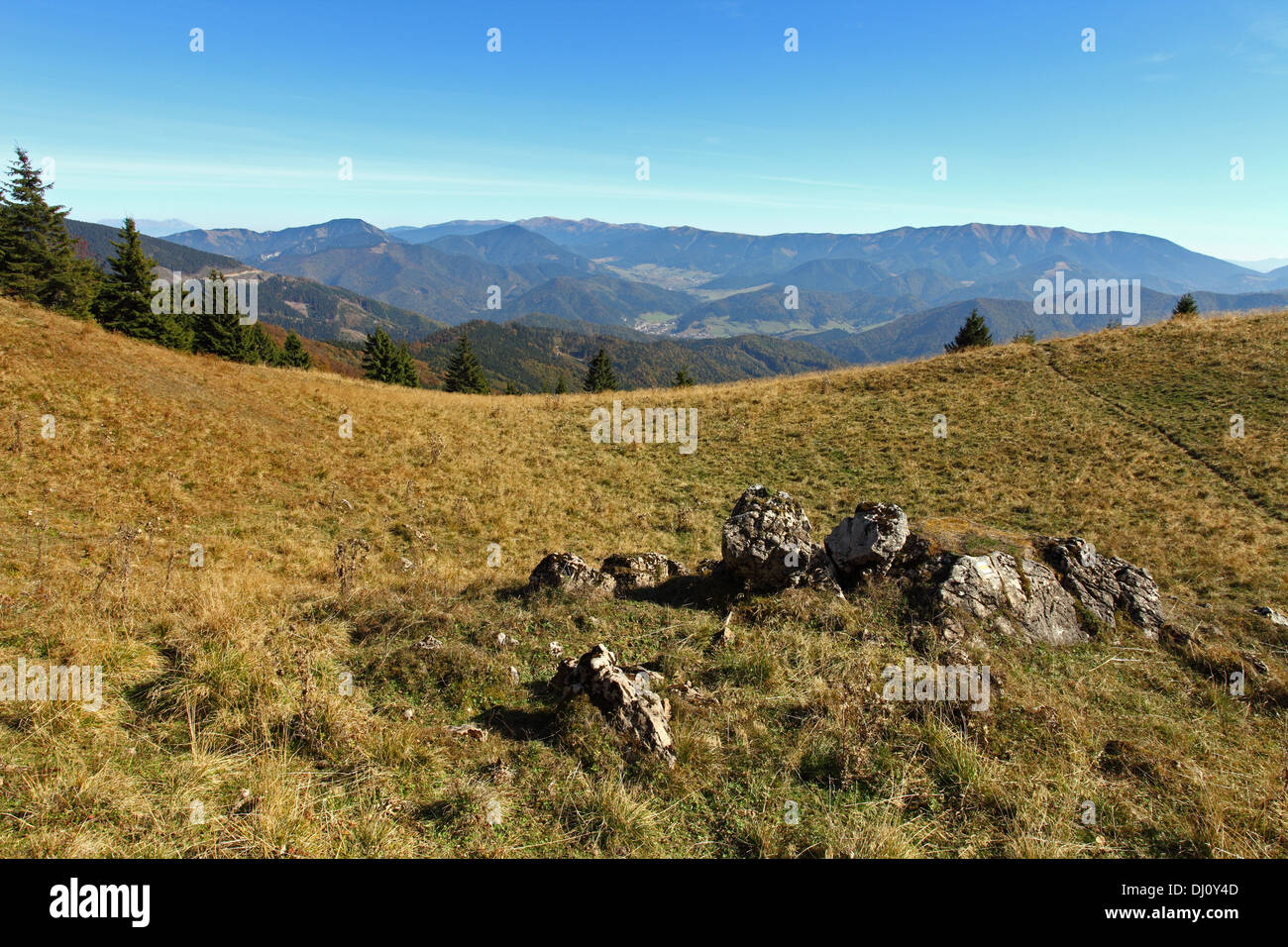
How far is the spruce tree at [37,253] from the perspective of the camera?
42469 mm

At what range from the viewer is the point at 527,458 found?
24828mm

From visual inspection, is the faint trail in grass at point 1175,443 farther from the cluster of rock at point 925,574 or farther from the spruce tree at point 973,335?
the cluster of rock at point 925,574

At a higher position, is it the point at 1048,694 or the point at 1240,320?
the point at 1240,320

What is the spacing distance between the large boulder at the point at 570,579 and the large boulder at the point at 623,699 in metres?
3.00

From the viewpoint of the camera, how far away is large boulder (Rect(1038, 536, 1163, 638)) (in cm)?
A: 865

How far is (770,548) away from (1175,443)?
23305 millimetres

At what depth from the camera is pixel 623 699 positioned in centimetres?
570

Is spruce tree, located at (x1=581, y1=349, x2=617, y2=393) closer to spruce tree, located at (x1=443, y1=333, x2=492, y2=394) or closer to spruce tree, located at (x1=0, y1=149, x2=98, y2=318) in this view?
spruce tree, located at (x1=443, y1=333, x2=492, y2=394)

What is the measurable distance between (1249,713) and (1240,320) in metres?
39.9

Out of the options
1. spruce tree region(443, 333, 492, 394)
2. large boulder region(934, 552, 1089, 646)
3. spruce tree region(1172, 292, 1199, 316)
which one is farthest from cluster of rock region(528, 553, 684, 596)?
spruce tree region(443, 333, 492, 394)

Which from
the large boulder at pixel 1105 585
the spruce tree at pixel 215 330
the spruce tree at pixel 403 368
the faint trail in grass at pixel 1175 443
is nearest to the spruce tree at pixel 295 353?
the spruce tree at pixel 403 368
